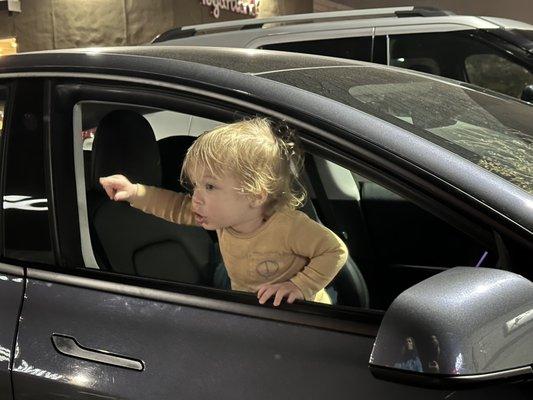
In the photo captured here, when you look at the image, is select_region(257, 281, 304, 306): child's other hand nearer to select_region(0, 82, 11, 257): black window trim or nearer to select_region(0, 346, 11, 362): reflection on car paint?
select_region(0, 346, 11, 362): reflection on car paint

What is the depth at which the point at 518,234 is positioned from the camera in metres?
1.20

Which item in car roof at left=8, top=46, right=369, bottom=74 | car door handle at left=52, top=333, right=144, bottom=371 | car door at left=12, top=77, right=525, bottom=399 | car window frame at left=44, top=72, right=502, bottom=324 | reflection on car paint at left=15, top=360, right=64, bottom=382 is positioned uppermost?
car roof at left=8, top=46, right=369, bottom=74

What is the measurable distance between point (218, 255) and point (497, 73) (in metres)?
3.54

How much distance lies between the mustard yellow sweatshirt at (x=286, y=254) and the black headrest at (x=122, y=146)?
0.42 metres

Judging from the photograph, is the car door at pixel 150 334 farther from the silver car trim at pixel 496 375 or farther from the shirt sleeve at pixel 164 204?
the shirt sleeve at pixel 164 204

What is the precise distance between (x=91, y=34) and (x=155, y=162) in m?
7.72

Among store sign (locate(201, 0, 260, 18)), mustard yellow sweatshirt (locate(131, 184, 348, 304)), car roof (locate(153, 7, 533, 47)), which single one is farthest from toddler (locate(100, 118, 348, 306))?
store sign (locate(201, 0, 260, 18))

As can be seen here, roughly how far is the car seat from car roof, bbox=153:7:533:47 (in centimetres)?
342

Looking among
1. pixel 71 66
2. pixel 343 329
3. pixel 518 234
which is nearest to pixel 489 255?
pixel 518 234

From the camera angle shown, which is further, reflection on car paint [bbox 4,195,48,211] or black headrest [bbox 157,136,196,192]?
black headrest [bbox 157,136,196,192]

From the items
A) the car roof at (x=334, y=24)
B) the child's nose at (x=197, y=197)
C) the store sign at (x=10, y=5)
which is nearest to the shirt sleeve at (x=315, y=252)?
the child's nose at (x=197, y=197)

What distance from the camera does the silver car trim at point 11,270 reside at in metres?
1.65

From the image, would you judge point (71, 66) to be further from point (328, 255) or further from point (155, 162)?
point (328, 255)

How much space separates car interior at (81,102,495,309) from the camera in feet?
6.07
